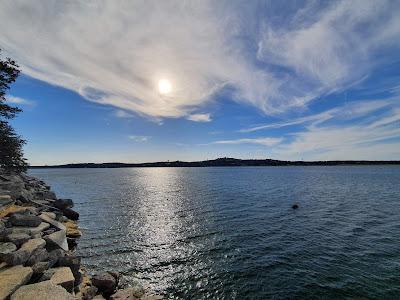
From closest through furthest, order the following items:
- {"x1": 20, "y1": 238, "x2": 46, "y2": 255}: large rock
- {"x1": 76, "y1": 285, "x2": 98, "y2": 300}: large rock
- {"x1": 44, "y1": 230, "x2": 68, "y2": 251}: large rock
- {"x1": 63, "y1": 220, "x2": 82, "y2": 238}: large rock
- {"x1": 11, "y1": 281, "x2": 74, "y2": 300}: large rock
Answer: {"x1": 11, "y1": 281, "x2": 74, "y2": 300}: large rock
{"x1": 76, "y1": 285, "x2": 98, "y2": 300}: large rock
{"x1": 20, "y1": 238, "x2": 46, "y2": 255}: large rock
{"x1": 44, "y1": 230, "x2": 68, "y2": 251}: large rock
{"x1": 63, "y1": 220, "x2": 82, "y2": 238}: large rock

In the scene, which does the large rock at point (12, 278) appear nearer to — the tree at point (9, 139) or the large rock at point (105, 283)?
the large rock at point (105, 283)

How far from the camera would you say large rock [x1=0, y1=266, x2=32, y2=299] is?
10703 mm

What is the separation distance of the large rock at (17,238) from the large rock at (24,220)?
3.27 meters

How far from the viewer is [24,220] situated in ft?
64.1

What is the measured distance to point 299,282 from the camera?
17391mm

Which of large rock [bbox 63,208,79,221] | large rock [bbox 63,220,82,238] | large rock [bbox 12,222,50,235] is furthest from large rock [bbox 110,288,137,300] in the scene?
large rock [bbox 63,208,79,221]

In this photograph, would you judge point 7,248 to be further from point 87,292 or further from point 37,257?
point 87,292

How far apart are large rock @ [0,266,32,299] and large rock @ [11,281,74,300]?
267 mm

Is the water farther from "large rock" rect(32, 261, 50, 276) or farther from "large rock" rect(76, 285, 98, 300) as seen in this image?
"large rock" rect(32, 261, 50, 276)

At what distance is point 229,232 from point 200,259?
26.4 feet

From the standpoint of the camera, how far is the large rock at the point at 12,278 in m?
10.7

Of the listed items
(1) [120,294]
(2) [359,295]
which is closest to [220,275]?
(1) [120,294]

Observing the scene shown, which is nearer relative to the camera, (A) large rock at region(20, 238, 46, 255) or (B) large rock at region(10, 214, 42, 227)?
(A) large rock at region(20, 238, 46, 255)

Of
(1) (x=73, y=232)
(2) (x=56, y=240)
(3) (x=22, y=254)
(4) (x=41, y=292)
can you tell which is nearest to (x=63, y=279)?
(4) (x=41, y=292)
